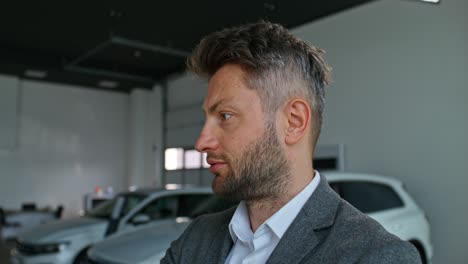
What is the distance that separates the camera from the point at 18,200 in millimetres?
12289

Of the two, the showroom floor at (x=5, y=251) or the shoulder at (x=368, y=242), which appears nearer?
the shoulder at (x=368, y=242)

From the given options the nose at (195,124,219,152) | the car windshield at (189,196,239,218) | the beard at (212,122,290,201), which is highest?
the nose at (195,124,219,152)

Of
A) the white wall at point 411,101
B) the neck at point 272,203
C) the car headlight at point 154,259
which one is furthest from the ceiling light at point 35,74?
the neck at point 272,203

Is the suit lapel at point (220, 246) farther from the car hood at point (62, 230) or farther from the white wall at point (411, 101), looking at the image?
the white wall at point (411, 101)

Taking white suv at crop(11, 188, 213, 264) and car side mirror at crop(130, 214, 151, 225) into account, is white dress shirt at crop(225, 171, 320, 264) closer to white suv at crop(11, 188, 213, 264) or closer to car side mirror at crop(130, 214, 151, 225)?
white suv at crop(11, 188, 213, 264)

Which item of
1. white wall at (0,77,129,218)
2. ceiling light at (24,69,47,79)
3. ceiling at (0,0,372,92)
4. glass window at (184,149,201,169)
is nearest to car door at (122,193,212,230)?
ceiling at (0,0,372,92)

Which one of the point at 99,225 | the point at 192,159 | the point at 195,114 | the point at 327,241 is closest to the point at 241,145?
the point at 327,241

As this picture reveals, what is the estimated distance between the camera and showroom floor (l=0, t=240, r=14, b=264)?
7402 mm

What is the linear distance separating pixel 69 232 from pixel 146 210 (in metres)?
0.98

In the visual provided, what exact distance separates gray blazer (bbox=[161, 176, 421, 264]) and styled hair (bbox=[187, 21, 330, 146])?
20 cm

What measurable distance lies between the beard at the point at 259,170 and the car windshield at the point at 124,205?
4696mm

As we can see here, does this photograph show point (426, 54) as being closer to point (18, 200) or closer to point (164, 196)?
point (164, 196)

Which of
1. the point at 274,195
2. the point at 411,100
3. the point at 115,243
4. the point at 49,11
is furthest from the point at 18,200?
the point at 274,195

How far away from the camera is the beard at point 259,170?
1079mm
